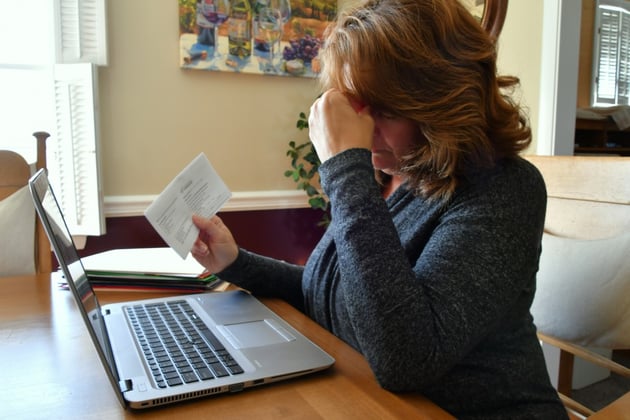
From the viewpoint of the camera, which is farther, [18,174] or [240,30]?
[240,30]

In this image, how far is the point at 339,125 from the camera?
2.54ft

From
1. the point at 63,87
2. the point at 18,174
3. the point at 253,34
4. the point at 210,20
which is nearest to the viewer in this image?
the point at 18,174

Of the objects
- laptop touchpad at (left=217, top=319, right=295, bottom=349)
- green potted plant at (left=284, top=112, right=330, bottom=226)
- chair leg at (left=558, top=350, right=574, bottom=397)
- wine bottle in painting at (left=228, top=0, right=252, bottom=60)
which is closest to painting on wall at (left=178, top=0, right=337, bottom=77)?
wine bottle in painting at (left=228, top=0, right=252, bottom=60)

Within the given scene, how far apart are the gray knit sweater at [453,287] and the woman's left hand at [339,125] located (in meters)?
0.03

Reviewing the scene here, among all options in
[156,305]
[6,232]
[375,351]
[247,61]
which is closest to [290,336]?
[375,351]

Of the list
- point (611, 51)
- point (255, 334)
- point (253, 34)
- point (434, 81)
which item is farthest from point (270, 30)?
point (611, 51)

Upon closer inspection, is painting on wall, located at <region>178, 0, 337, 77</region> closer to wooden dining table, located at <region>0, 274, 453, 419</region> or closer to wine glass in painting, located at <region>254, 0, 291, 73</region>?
wine glass in painting, located at <region>254, 0, 291, 73</region>

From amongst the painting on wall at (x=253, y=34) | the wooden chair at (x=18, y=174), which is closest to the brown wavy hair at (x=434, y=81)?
the wooden chair at (x=18, y=174)

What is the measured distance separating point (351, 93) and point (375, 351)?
0.41m

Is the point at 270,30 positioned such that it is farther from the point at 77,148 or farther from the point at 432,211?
the point at 432,211

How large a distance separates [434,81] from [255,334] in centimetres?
48

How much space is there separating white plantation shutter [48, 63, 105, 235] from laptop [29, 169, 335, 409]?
1.41 metres

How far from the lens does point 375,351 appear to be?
2.07 feet

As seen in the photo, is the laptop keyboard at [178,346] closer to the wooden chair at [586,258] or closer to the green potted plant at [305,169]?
the wooden chair at [586,258]
